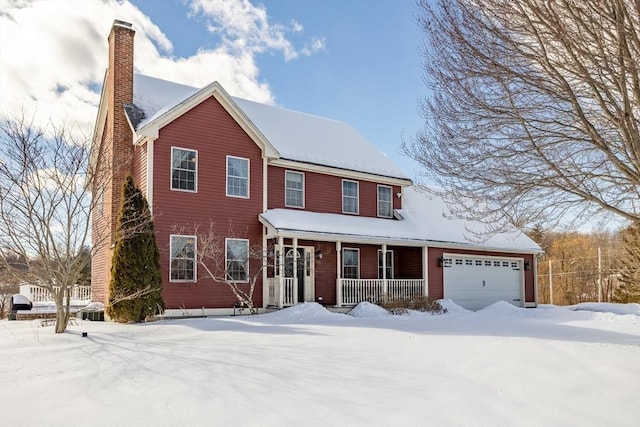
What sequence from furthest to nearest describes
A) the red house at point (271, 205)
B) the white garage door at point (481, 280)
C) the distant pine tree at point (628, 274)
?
1. the distant pine tree at point (628, 274)
2. the white garage door at point (481, 280)
3. the red house at point (271, 205)

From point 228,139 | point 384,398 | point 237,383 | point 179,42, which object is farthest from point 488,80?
point 179,42

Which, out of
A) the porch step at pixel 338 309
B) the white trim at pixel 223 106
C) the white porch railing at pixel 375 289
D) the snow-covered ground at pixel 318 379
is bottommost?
the porch step at pixel 338 309

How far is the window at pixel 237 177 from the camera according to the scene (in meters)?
17.3

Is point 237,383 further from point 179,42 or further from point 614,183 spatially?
point 179,42

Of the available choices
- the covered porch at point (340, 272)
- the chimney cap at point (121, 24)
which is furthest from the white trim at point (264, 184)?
the chimney cap at point (121, 24)

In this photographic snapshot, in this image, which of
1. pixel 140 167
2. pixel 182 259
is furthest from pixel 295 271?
pixel 140 167

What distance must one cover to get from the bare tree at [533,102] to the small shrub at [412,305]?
887 centimetres

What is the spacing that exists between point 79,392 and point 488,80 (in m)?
6.87

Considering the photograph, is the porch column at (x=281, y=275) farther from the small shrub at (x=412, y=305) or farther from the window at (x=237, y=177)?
the small shrub at (x=412, y=305)

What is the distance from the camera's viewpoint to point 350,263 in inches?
784

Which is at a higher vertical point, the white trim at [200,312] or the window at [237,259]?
the window at [237,259]

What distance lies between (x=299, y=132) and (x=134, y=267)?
8.99 meters

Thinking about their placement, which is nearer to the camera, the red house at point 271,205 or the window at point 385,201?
the red house at point 271,205

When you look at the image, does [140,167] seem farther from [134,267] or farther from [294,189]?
[294,189]
